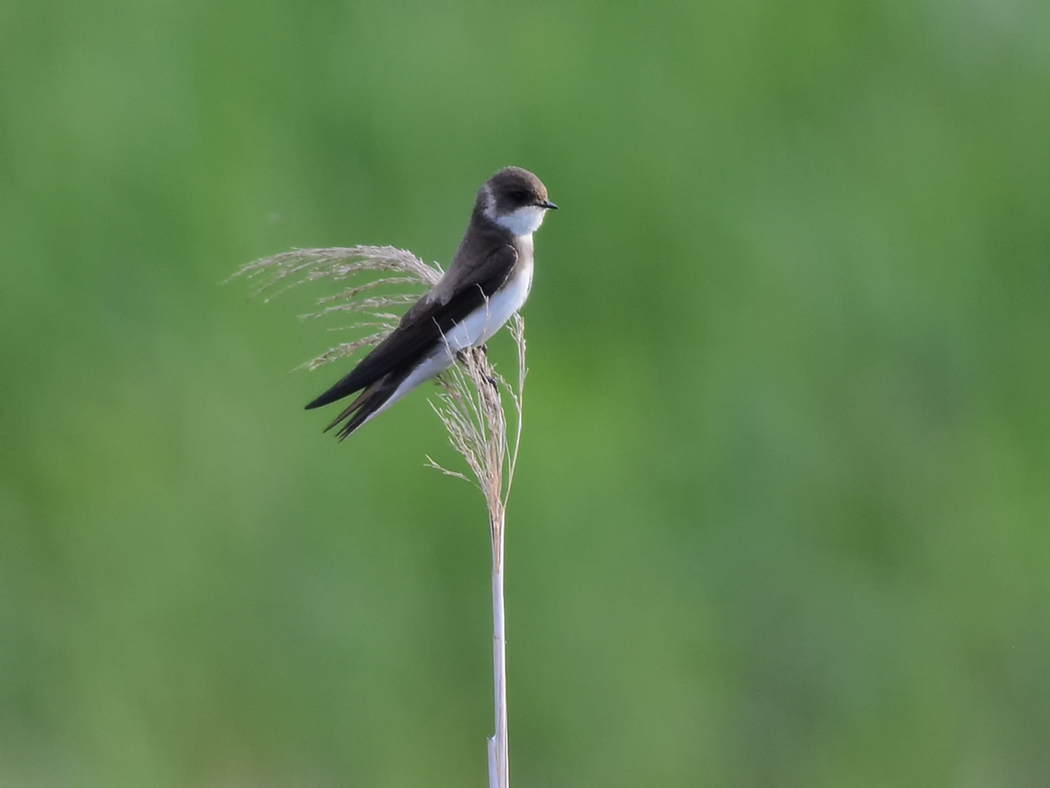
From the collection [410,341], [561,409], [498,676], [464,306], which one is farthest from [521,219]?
[498,676]

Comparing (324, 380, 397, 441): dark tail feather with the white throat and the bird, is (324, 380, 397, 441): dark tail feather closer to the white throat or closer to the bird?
the bird

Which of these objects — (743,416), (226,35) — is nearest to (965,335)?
(743,416)

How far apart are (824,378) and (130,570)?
1.98 meters

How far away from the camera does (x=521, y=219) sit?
138 inches

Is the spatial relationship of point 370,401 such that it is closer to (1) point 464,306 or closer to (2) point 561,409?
(1) point 464,306

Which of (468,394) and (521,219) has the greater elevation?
(521,219)

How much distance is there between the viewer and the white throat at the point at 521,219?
3498mm

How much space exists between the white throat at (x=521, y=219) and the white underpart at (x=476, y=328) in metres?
0.01

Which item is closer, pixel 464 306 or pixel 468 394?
pixel 468 394

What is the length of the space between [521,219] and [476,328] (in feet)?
1.27

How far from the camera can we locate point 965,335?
14.0ft

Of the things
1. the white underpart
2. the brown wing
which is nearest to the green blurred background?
the white underpart

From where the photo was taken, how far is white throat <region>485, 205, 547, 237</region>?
3.50 metres

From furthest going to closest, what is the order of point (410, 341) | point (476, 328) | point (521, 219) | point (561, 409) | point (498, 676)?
1. point (561, 409)
2. point (521, 219)
3. point (476, 328)
4. point (410, 341)
5. point (498, 676)
